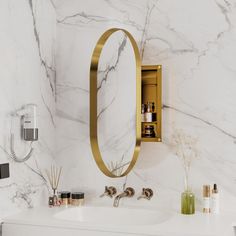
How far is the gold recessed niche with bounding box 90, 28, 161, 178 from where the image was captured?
226 centimetres

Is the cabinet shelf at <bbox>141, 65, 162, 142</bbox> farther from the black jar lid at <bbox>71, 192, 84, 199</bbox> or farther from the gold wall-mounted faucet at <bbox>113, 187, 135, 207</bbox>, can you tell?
the black jar lid at <bbox>71, 192, 84, 199</bbox>

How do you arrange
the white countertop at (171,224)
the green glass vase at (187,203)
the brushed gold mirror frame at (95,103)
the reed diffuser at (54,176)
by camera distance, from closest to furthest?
the white countertop at (171,224) → the green glass vase at (187,203) → the brushed gold mirror frame at (95,103) → the reed diffuser at (54,176)

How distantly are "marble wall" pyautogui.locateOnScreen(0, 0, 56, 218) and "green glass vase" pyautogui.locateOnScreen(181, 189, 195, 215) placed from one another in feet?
2.56

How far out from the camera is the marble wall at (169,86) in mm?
2215

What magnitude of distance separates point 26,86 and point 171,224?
101 cm

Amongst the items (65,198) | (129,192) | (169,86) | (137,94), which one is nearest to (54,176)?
(65,198)

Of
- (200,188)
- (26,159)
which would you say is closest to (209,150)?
(200,188)

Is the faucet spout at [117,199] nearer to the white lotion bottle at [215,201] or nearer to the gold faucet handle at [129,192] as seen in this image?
the gold faucet handle at [129,192]

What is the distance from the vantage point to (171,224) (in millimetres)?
1909

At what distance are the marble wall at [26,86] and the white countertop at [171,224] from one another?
0.12 m

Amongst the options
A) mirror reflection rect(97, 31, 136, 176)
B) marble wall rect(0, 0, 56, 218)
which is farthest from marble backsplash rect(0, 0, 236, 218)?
mirror reflection rect(97, 31, 136, 176)

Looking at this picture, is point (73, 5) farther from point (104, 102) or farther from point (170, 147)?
point (170, 147)

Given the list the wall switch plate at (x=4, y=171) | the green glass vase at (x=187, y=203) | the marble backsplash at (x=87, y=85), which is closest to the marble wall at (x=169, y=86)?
the marble backsplash at (x=87, y=85)

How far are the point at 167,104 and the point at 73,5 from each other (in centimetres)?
81
